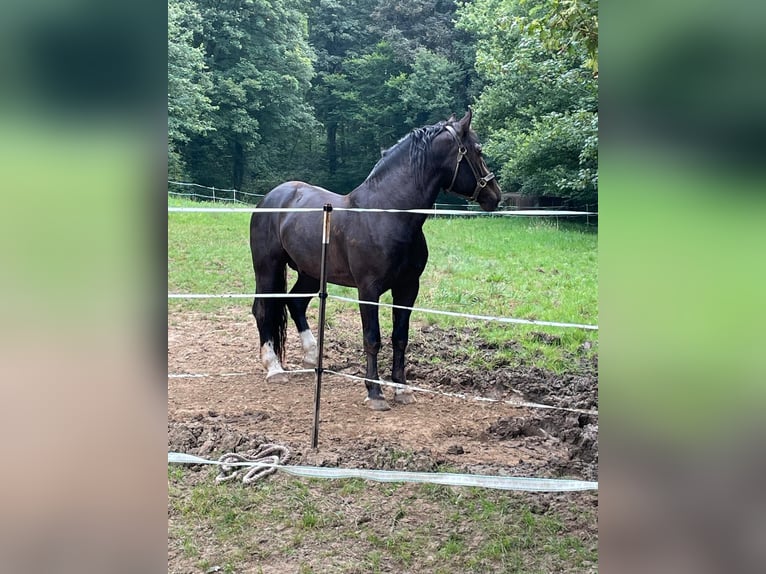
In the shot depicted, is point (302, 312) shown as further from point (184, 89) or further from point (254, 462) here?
point (184, 89)

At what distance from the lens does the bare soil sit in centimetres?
310

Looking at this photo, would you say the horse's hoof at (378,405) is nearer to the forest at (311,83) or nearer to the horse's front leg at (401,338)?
the horse's front leg at (401,338)

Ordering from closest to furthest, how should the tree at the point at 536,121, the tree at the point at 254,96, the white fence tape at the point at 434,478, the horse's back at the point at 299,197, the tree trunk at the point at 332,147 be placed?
1. the white fence tape at the point at 434,478
2. the horse's back at the point at 299,197
3. the tree at the point at 536,121
4. the tree at the point at 254,96
5. the tree trunk at the point at 332,147

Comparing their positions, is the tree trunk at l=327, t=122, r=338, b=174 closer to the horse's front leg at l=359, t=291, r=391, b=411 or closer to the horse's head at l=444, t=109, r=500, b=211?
the horse's head at l=444, t=109, r=500, b=211

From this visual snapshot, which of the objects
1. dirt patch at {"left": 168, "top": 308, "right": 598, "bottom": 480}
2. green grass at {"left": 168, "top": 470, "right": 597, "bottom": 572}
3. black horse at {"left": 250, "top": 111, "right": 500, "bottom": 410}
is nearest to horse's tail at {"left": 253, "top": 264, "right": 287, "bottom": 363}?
dirt patch at {"left": 168, "top": 308, "right": 598, "bottom": 480}

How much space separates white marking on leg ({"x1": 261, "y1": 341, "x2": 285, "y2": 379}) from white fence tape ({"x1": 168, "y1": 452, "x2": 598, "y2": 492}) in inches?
59.4

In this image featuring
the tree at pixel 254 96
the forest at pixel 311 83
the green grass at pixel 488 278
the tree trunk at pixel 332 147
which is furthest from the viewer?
the tree trunk at pixel 332 147

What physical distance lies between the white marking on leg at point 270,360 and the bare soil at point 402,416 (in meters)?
0.13

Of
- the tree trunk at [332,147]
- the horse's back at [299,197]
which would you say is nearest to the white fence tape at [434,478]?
the horse's back at [299,197]

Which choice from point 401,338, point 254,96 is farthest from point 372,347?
point 254,96

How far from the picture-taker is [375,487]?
2.73 metres

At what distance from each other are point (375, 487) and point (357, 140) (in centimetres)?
1773

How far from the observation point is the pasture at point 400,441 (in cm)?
225
